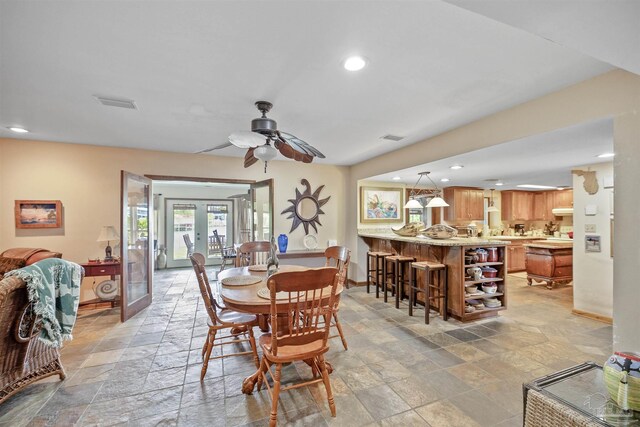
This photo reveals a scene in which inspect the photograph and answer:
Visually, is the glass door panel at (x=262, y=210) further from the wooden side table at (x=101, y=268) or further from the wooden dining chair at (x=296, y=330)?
the wooden dining chair at (x=296, y=330)

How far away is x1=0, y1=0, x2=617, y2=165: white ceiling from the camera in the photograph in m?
1.41

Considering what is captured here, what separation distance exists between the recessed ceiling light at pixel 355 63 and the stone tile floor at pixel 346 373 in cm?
238

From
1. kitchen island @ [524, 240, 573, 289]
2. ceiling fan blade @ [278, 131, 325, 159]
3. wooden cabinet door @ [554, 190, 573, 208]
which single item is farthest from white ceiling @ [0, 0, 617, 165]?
wooden cabinet door @ [554, 190, 573, 208]

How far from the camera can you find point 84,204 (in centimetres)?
406

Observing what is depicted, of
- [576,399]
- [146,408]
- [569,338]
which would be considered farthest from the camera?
[569,338]

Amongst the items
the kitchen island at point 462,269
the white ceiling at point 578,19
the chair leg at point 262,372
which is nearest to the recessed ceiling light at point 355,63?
the white ceiling at point 578,19

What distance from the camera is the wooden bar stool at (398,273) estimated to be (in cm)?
416

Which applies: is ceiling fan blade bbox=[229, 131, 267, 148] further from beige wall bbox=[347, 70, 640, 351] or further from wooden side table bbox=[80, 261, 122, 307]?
wooden side table bbox=[80, 261, 122, 307]

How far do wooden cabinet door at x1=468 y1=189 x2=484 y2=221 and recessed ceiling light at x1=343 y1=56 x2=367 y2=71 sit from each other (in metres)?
6.09

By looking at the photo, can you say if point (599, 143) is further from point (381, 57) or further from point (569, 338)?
point (381, 57)

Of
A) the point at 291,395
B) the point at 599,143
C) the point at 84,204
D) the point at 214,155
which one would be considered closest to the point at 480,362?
the point at 291,395

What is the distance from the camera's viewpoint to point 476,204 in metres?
6.93

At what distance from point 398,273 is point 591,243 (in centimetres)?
265

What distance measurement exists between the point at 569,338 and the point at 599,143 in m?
2.12
